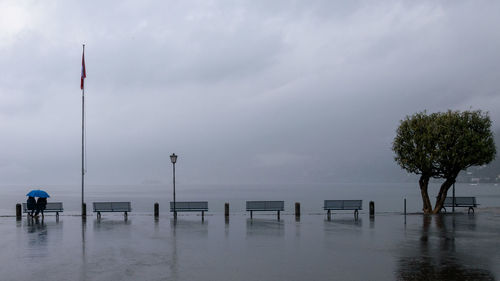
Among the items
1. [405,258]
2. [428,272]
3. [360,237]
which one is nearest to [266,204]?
[360,237]

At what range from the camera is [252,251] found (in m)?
16.8

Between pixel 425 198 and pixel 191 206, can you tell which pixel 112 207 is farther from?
pixel 425 198

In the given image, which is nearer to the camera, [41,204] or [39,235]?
[39,235]

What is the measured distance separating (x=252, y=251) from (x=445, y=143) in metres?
20.8

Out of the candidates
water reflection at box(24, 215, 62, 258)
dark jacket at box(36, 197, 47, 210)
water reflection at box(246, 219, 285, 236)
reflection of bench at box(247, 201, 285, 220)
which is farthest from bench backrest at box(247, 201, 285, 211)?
dark jacket at box(36, 197, 47, 210)

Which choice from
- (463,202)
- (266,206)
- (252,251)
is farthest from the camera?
(463,202)

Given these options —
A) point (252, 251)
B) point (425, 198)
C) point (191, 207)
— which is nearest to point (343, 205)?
point (425, 198)

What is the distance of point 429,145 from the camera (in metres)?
32.3

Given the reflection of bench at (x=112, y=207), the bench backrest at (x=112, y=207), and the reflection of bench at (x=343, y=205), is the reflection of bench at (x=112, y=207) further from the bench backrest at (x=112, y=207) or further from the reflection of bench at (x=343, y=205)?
the reflection of bench at (x=343, y=205)

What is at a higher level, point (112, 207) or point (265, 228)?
point (112, 207)

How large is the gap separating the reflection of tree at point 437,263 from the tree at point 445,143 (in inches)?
506

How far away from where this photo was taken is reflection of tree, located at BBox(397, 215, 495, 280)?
12.7 m

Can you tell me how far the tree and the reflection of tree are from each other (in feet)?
42.2

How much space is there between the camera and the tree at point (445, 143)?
3184 centimetres
